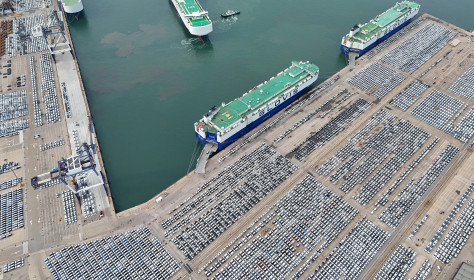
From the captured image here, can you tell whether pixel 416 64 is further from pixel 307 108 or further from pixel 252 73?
pixel 252 73

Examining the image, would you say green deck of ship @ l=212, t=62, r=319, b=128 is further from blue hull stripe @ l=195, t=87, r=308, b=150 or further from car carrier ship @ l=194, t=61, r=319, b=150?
blue hull stripe @ l=195, t=87, r=308, b=150

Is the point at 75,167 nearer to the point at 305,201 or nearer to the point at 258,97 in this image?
the point at 258,97

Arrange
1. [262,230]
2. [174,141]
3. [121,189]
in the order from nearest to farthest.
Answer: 1. [262,230]
2. [121,189]
3. [174,141]

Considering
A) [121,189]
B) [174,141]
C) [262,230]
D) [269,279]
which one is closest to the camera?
[269,279]

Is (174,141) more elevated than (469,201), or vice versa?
(469,201)

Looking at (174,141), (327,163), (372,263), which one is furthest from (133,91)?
(372,263)

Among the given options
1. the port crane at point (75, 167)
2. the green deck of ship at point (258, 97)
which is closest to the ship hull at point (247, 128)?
the green deck of ship at point (258, 97)
